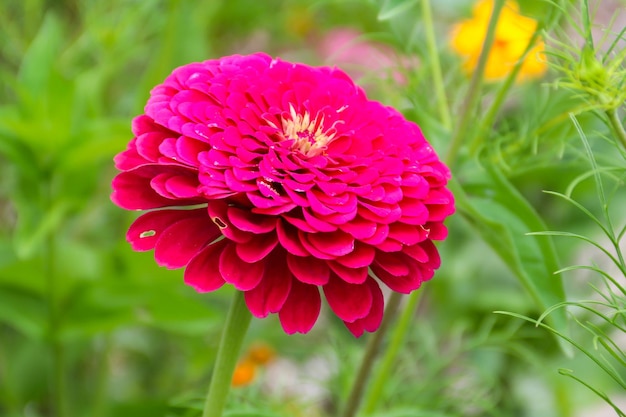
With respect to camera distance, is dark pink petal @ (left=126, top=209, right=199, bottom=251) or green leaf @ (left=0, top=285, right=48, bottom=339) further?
green leaf @ (left=0, top=285, right=48, bottom=339)

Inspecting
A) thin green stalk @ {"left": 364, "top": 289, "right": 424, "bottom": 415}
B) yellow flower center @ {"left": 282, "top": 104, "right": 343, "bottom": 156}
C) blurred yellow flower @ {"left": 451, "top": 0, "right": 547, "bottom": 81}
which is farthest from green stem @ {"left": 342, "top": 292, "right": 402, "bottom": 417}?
blurred yellow flower @ {"left": 451, "top": 0, "right": 547, "bottom": 81}

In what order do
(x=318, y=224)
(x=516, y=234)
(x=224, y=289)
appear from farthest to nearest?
(x=224, y=289)
(x=516, y=234)
(x=318, y=224)

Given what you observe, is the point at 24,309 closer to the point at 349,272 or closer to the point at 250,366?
the point at 250,366

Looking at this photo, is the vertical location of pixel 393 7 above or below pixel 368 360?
above

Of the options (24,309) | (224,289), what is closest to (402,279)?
(224,289)

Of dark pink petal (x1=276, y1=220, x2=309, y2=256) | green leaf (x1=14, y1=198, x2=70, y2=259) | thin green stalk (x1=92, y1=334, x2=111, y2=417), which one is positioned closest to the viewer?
dark pink petal (x1=276, y1=220, x2=309, y2=256)

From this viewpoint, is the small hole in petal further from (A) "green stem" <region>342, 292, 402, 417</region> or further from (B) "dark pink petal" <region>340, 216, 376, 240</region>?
(A) "green stem" <region>342, 292, 402, 417</region>

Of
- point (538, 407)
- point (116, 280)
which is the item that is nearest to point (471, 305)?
point (538, 407)

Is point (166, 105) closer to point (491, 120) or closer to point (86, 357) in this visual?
point (491, 120)
